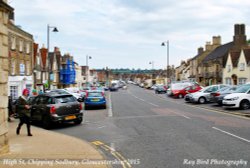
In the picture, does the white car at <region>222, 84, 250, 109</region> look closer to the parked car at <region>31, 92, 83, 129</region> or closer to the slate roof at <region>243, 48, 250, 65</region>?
the parked car at <region>31, 92, 83, 129</region>

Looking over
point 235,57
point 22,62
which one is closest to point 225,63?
point 235,57

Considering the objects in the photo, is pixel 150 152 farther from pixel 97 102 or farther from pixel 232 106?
pixel 97 102

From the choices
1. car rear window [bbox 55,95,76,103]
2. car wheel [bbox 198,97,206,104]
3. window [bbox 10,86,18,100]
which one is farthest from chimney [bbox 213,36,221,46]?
car rear window [bbox 55,95,76,103]

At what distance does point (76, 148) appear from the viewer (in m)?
8.80

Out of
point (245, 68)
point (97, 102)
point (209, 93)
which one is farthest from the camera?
point (245, 68)

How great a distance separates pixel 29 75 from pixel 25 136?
29.2 m

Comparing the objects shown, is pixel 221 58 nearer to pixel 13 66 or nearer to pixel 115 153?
pixel 13 66

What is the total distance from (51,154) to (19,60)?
2998 cm

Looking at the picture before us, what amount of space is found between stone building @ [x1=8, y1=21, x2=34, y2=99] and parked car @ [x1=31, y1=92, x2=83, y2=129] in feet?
62.1

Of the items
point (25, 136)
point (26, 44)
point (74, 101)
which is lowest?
point (25, 136)

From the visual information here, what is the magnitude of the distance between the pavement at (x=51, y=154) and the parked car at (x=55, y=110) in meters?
2.99

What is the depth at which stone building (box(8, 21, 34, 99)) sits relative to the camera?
33.2m

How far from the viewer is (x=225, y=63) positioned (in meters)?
49.3

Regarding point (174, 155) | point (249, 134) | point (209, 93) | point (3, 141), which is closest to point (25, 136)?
point (3, 141)
